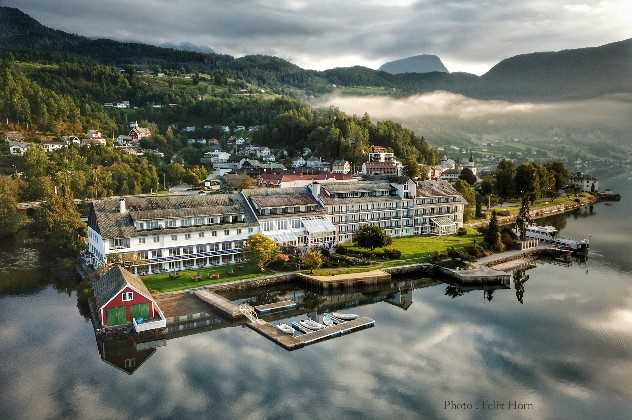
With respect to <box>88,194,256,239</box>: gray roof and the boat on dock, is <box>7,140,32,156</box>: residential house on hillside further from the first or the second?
the boat on dock

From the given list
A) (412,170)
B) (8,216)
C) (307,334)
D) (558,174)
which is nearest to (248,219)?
(307,334)

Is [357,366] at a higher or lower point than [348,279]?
higher

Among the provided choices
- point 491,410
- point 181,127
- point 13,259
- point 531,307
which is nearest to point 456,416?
point 491,410

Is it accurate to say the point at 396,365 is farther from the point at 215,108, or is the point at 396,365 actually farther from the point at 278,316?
the point at 215,108

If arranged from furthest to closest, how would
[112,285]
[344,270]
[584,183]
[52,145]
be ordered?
1. [584,183]
2. [52,145]
3. [344,270]
4. [112,285]

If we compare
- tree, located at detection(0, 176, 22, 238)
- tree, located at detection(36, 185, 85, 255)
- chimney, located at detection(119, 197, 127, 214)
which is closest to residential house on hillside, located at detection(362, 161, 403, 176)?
tree, located at detection(36, 185, 85, 255)

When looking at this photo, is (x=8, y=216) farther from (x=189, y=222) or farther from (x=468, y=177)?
(x=468, y=177)

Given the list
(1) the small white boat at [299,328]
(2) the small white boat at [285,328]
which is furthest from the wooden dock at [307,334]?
(1) the small white boat at [299,328]
